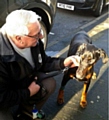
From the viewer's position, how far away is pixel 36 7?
14.4 ft

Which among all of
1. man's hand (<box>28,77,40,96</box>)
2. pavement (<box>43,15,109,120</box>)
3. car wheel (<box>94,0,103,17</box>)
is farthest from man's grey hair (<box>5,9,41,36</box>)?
car wheel (<box>94,0,103,17</box>)

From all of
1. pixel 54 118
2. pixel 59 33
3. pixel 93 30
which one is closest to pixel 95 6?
pixel 93 30

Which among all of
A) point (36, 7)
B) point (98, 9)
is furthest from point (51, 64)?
point (98, 9)

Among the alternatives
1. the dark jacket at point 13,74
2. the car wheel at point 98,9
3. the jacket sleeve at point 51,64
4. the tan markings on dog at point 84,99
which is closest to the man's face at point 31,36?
the dark jacket at point 13,74

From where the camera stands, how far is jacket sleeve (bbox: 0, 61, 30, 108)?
2.27 meters

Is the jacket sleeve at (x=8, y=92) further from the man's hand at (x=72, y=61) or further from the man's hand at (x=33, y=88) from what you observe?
the man's hand at (x=72, y=61)

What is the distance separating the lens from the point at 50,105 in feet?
11.3

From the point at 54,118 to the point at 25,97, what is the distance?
0.94m

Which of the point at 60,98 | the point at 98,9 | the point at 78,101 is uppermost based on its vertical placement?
the point at 60,98

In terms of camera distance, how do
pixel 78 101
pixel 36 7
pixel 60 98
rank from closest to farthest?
pixel 60 98, pixel 78 101, pixel 36 7

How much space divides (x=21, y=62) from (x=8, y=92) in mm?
314

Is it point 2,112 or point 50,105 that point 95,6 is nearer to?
point 50,105

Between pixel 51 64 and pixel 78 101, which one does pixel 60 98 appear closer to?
pixel 78 101

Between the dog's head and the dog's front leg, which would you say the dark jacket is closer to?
the dog's head
